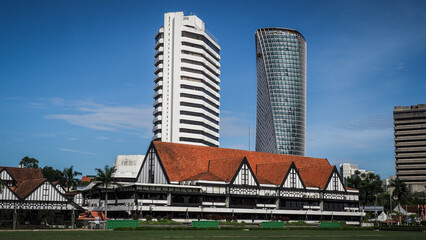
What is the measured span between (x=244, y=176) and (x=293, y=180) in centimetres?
1249

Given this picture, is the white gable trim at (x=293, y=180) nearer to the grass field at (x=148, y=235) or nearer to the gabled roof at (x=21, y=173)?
the gabled roof at (x=21, y=173)

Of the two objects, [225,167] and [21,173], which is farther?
[225,167]

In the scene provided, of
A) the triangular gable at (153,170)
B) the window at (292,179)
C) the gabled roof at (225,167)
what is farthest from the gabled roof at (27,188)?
the window at (292,179)

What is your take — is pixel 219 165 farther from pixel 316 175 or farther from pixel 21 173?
pixel 21 173

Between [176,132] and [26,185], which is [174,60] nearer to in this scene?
[176,132]

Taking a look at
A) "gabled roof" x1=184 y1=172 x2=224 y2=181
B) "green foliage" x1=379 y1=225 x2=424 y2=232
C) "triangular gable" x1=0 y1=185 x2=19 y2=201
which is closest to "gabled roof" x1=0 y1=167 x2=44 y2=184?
"triangular gable" x1=0 y1=185 x2=19 y2=201

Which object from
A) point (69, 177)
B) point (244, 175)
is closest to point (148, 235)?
point (244, 175)

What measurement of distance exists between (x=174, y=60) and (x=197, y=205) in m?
77.1

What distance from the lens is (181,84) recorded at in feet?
498

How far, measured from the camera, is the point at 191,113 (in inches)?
5989

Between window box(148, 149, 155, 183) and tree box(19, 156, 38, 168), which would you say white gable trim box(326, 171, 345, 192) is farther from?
tree box(19, 156, 38, 168)

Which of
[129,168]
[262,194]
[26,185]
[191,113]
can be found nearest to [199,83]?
[191,113]

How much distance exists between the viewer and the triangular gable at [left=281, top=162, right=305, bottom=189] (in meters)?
96.6

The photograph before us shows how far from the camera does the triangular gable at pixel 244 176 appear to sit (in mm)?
89625
